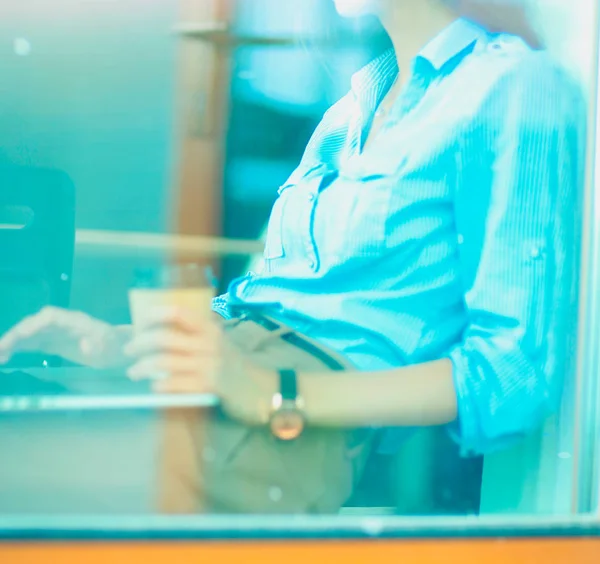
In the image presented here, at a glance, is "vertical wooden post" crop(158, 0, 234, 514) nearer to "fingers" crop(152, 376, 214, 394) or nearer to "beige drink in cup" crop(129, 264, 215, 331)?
"beige drink in cup" crop(129, 264, 215, 331)

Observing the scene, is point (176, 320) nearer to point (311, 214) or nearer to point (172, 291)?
point (172, 291)

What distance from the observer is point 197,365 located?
1618 millimetres

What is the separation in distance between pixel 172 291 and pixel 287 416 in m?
0.31

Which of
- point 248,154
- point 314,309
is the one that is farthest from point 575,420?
point 248,154

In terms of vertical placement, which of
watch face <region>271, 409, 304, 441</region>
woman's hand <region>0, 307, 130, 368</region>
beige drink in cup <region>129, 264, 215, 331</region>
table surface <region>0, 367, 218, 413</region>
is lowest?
watch face <region>271, 409, 304, 441</region>

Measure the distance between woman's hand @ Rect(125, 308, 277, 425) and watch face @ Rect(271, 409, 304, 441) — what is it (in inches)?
0.8

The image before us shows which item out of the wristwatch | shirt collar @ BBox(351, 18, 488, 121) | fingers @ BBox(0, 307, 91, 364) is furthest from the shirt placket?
Result: fingers @ BBox(0, 307, 91, 364)

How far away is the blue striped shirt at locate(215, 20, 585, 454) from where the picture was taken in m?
1.62

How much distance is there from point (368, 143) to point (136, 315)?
0.53 meters

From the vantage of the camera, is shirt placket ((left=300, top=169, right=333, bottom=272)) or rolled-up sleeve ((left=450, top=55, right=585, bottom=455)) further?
shirt placket ((left=300, top=169, right=333, bottom=272))

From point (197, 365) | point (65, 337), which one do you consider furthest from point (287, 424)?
point (65, 337)

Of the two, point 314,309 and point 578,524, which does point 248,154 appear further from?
point 578,524

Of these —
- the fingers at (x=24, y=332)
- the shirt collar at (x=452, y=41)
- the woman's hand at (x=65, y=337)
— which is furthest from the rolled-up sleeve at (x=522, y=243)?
the fingers at (x=24, y=332)

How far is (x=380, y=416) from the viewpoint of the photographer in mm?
1635
